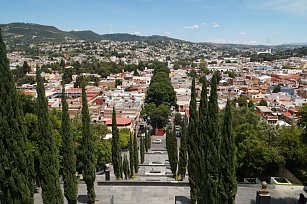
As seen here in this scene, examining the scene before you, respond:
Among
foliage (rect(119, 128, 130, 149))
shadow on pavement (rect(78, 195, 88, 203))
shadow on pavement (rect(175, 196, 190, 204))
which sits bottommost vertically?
foliage (rect(119, 128, 130, 149))

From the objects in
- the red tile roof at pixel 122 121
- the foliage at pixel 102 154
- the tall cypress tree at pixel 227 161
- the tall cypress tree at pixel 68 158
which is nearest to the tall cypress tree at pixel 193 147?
the tall cypress tree at pixel 227 161

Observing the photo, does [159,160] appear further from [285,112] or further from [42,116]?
[285,112]

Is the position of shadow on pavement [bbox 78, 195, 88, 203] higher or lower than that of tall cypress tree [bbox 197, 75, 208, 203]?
lower

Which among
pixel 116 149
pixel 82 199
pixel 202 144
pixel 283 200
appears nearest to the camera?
pixel 202 144

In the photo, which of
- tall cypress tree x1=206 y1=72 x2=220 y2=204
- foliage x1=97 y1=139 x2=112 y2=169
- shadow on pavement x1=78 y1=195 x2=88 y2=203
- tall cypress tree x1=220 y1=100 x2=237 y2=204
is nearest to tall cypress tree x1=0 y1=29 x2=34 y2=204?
tall cypress tree x1=206 y1=72 x2=220 y2=204

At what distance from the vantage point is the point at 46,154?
44.4 feet

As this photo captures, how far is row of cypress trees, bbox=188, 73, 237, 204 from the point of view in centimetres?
1252

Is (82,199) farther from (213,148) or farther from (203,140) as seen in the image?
(213,148)

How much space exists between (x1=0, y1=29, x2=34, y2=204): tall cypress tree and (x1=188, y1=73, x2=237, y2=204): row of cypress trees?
25.2 ft

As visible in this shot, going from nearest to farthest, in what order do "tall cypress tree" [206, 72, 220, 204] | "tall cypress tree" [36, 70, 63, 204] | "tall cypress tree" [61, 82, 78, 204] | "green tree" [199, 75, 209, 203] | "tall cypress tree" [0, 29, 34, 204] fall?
"tall cypress tree" [0, 29, 34, 204] → "tall cypress tree" [36, 70, 63, 204] → "tall cypress tree" [206, 72, 220, 204] → "green tree" [199, 75, 209, 203] → "tall cypress tree" [61, 82, 78, 204]

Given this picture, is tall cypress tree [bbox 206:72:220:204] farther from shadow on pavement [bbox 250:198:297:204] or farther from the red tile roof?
the red tile roof

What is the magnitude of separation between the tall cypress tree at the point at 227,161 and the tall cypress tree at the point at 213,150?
0.51 metres

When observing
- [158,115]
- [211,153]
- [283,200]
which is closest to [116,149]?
[211,153]

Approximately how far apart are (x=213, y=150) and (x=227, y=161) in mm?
1641
